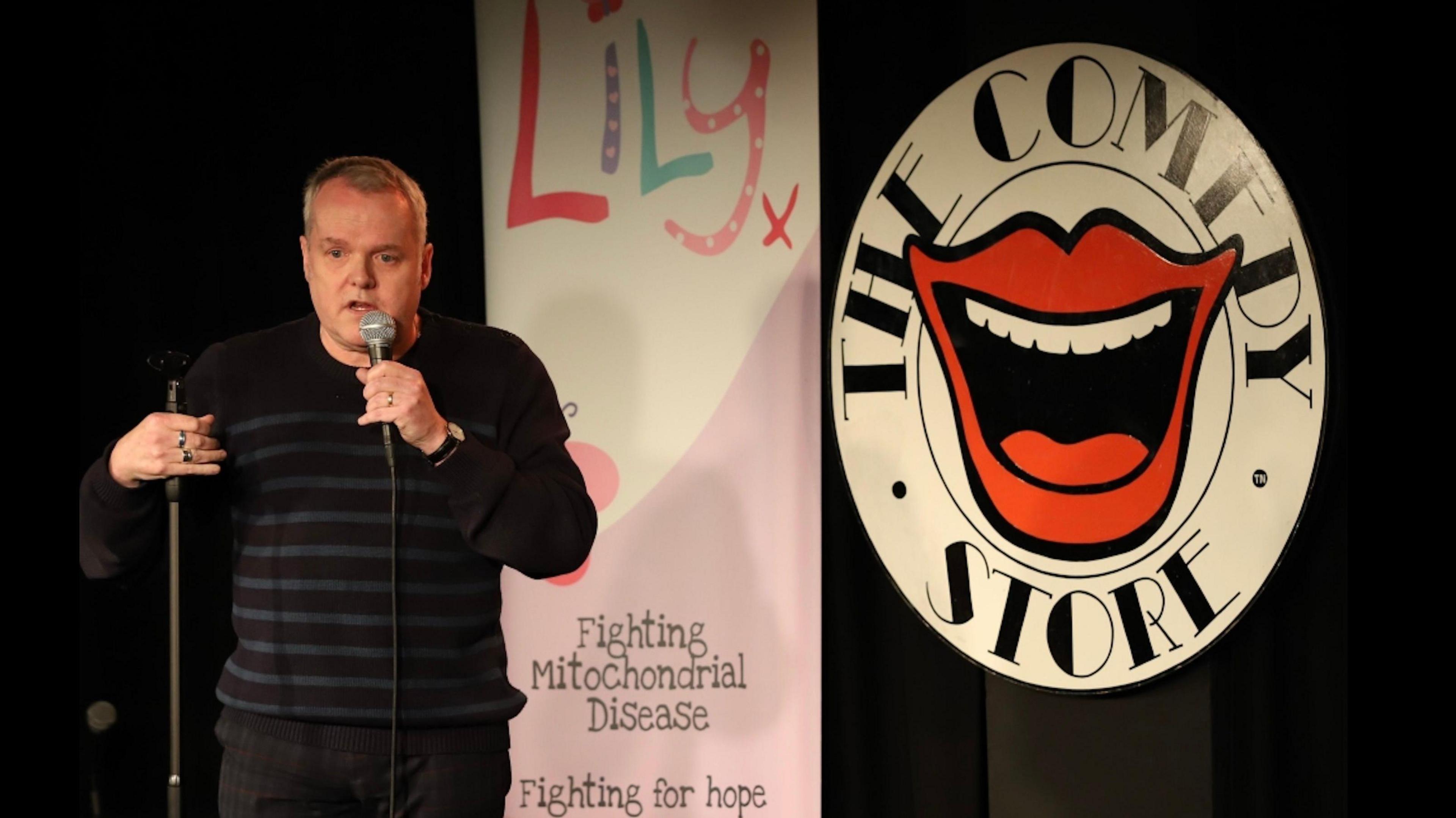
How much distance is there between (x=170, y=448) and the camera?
5.35ft

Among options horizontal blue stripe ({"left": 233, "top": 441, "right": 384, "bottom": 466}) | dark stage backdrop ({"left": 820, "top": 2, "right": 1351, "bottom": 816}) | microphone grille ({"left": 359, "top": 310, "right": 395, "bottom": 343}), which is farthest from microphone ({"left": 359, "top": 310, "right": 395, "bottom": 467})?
dark stage backdrop ({"left": 820, "top": 2, "right": 1351, "bottom": 816})

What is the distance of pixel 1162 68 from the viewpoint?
2488mm

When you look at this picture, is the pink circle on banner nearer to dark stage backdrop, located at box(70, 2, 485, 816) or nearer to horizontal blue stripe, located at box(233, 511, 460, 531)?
dark stage backdrop, located at box(70, 2, 485, 816)

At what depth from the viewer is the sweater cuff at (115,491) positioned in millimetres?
1713

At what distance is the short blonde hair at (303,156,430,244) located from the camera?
187 centimetres

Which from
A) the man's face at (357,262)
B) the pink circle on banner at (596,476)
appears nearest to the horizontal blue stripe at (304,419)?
the man's face at (357,262)

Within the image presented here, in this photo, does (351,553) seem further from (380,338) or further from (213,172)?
(213,172)

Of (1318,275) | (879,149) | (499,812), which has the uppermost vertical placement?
(879,149)

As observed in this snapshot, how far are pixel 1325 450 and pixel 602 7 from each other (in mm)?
1786

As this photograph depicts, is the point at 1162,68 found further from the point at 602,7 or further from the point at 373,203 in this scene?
the point at 373,203

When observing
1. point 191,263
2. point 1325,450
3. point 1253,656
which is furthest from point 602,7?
point 1253,656

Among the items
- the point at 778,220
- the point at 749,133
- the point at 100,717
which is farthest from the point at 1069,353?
the point at 100,717

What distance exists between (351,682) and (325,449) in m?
0.34

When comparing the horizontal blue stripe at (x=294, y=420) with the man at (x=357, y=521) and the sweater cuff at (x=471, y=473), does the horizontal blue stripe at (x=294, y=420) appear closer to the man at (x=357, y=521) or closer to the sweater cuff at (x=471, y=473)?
the man at (x=357, y=521)
